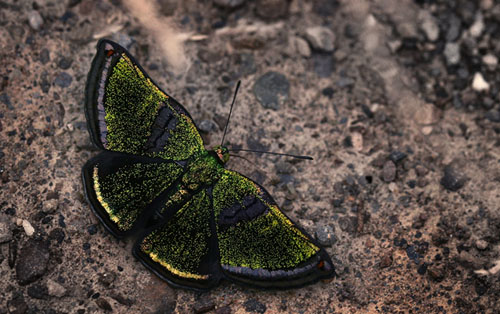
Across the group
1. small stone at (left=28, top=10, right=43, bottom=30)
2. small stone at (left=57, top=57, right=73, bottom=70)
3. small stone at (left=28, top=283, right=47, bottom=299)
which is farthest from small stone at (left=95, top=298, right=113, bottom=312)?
small stone at (left=28, top=10, right=43, bottom=30)

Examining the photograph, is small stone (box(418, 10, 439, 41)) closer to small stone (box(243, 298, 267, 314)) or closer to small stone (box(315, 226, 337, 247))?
small stone (box(315, 226, 337, 247))

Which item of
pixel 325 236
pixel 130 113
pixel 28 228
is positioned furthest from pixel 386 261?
pixel 28 228

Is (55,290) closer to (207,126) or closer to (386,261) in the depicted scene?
(207,126)

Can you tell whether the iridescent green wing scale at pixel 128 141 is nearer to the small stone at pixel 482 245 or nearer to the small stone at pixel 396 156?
the small stone at pixel 396 156

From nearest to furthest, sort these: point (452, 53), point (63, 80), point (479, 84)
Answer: point (63, 80) → point (479, 84) → point (452, 53)

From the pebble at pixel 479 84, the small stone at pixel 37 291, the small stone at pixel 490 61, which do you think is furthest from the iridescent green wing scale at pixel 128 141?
the small stone at pixel 490 61

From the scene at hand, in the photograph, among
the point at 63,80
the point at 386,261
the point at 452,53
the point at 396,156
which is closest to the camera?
the point at 386,261

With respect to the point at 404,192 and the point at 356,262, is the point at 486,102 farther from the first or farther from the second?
the point at 356,262
